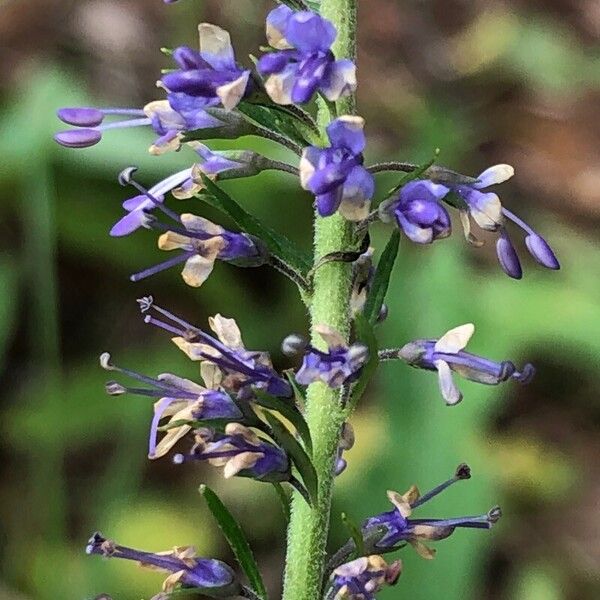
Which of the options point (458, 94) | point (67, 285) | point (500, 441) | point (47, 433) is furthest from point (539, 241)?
point (458, 94)

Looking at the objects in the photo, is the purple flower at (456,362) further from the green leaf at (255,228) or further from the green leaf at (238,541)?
the green leaf at (238,541)

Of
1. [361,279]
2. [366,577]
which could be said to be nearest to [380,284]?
[361,279]

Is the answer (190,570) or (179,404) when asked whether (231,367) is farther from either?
(190,570)

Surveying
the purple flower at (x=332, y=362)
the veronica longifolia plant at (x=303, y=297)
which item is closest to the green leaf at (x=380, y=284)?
the veronica longifolia plant at (x=303, y=297)

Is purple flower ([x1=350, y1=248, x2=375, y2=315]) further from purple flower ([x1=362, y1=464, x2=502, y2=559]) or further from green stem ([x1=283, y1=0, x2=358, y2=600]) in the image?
purple flower ([x1=362, y1=464, x2=502, y2=559])

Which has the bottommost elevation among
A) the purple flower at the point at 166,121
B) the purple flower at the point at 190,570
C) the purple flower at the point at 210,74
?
the purple flower at the point at 190,570

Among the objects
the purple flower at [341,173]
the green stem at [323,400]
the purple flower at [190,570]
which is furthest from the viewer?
the purple flower at [190,570]

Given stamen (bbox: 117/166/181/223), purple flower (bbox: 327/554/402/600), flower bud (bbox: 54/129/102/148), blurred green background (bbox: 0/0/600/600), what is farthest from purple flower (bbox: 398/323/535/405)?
blurred green background (bbox: 0/0/600/600)

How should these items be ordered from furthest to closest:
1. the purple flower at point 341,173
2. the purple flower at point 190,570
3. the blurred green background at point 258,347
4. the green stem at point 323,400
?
the blurred green background at point 258,347
the purple flower at point 190,570
the green stem at point 323,400
the purple flower at point 341,173

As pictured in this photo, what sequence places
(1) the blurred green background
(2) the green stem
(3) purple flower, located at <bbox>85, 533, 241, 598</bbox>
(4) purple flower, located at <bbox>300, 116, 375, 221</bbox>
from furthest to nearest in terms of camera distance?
Answer: (1) the blurred green background
(3) purple flower, located at <bbox>85, 533, 241, 598</bbox>
(2) the green stem
(4) purple flower, located at <bbox>300, 116, 375, 221</bbox>
